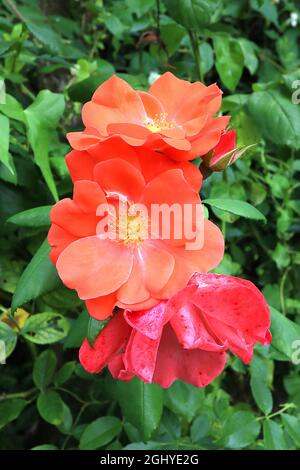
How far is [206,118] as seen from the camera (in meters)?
0.50

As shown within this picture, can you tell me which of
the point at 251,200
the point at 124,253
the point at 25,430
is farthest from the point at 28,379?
the point at 124,253

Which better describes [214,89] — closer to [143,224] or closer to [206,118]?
[206,118]

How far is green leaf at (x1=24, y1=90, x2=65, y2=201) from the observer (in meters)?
0.74

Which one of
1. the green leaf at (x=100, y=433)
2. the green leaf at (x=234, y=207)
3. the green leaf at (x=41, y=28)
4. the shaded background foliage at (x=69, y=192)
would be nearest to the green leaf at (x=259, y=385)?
the shaded background foliage at (x=69, y=192)

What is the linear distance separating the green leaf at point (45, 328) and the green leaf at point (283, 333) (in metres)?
0.32

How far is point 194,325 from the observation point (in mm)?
463

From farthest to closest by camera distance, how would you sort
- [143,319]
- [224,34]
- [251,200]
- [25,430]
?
1. [25,430]
2. [251,200]
3. [224,34]
4. [143,319]

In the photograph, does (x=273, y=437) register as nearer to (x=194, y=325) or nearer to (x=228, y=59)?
(x=194, y=325)

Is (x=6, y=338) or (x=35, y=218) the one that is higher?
(x=35, y=218)

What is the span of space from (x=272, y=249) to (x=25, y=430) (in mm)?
691

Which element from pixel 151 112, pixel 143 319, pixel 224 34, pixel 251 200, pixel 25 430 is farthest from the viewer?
pixel 25 430

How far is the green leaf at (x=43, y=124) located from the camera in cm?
74

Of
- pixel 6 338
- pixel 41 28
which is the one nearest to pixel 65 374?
pixel 6 338

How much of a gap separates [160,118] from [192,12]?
1.08 ft
